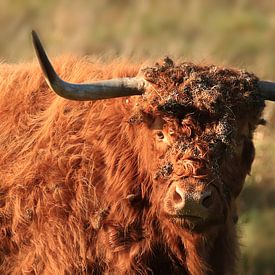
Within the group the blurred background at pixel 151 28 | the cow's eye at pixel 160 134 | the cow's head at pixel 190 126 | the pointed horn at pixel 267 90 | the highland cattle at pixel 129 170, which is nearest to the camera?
the cow's head at pixel 190 126

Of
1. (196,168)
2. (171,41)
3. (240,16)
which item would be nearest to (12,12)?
(171,41)

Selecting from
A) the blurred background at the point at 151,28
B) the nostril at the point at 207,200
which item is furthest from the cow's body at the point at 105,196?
the blurred background at the point at 151,28

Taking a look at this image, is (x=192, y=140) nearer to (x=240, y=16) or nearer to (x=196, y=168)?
(x=196, y=168)

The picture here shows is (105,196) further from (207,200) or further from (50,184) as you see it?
(207,200)

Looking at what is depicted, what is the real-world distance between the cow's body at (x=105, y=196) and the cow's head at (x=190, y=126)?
17 millimetres

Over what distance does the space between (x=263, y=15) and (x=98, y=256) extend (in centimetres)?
1837

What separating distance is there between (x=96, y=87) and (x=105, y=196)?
864 millimetres

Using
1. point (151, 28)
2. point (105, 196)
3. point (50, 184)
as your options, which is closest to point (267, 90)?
point (105, 196)

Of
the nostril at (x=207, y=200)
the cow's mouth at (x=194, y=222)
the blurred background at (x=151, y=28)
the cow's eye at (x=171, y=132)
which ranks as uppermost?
the blurred background at (x=151, y=28)

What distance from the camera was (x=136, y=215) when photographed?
6.98m

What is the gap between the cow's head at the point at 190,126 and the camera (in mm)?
6418

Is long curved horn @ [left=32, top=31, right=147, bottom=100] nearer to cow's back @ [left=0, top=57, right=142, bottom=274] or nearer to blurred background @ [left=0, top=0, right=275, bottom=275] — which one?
cow's back @ [left=0, top=57, right=142, bottom=274]

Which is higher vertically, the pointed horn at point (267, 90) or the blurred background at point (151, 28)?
the blurred background at point (151, 28)

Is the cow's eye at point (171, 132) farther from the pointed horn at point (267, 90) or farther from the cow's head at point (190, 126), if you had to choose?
the pointed horn at point (267, 90)
